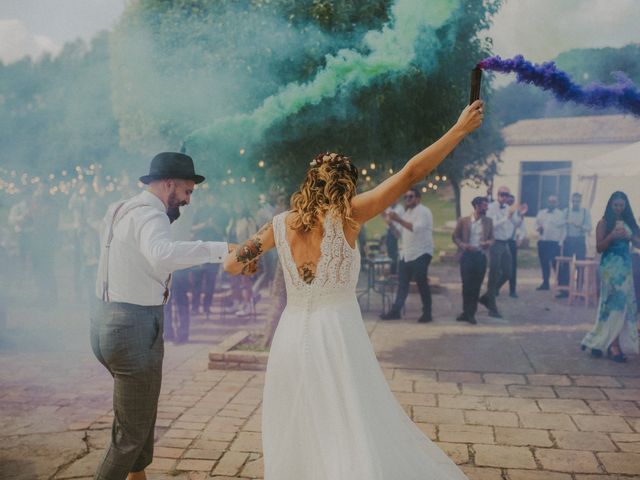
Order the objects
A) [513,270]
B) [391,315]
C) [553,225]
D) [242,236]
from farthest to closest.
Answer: [553,225], [513,270], [242,236], [391,315]

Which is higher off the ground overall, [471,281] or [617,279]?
[617,279]

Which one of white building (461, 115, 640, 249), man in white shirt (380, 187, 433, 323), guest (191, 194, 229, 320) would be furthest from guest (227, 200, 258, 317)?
white building (461, 115, 640, 249)

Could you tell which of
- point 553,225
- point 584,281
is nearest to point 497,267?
point 584,281

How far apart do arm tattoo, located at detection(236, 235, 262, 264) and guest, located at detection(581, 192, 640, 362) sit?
5009 millimetres

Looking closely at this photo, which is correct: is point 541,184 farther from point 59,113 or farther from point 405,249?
point 59,113

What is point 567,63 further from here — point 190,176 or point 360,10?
point 190,176

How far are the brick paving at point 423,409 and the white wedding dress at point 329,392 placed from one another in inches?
38.3

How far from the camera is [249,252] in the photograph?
9.98 ft

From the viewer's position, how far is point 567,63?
421 inches

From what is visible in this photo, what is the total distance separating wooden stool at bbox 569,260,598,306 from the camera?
10.4m

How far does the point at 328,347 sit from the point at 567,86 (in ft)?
7.97

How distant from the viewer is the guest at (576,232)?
1162 cm

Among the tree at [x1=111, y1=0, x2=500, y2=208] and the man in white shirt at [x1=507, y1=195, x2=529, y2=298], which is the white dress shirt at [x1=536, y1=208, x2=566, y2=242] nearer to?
the man in white shirt at [x1=507, y1=195, x2=529, y2=298]

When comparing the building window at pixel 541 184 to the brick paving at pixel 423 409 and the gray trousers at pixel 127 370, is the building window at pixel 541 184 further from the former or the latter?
the gray trousers at pixel 127 370
